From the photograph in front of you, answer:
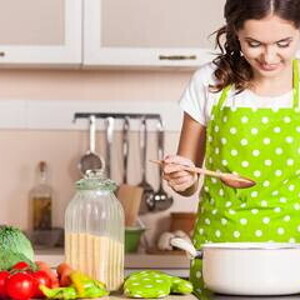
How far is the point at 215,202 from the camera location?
1757 mm

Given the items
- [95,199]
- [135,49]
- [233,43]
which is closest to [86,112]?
[135,49]

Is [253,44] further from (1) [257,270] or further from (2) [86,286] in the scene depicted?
(2) [86,286]

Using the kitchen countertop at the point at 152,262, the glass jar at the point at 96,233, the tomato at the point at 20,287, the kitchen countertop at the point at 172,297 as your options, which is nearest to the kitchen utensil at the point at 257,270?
the kitchen countertop at the point at 172,297

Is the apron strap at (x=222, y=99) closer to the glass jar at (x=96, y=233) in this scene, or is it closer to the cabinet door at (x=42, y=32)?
the glass jar at (x=96, y=233)

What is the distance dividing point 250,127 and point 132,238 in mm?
1047

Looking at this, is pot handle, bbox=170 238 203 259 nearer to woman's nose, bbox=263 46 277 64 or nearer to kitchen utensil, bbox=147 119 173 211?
woman's nose, bbox=263 46 277 64

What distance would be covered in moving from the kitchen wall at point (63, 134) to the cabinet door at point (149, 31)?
0.26 m

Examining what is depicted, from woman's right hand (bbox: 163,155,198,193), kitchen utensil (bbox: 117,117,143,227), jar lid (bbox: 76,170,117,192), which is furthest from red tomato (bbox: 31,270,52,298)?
kitchen utensil (bbox: 117,117,143,227)

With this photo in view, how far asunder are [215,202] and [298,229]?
165 millimetres

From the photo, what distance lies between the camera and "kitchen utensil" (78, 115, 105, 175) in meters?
2.97

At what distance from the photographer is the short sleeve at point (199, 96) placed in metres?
1.79

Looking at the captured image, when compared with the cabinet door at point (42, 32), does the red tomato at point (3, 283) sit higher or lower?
lower

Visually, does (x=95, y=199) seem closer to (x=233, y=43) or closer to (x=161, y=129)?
(x=233, y=43)

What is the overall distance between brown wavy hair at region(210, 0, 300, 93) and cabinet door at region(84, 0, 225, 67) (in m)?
0.91
